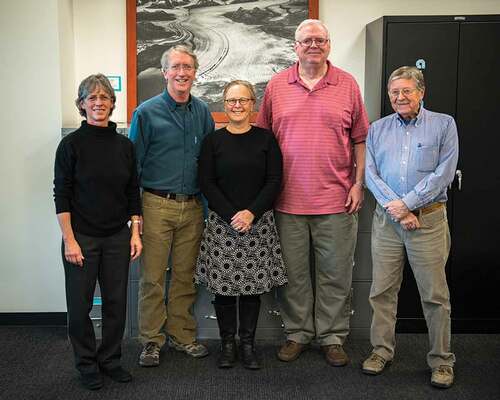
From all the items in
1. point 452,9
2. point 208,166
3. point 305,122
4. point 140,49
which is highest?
point 452,9

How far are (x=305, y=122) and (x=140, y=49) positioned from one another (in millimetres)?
1355

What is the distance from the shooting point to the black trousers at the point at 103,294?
2402mm

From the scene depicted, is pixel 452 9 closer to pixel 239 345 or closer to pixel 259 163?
pixel 259 163

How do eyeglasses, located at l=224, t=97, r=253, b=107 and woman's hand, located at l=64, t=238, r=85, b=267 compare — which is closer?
woman's hand, located at l=64, t=238, r=85, b=267

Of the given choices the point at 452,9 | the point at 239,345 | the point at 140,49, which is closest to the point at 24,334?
the point at 239,345

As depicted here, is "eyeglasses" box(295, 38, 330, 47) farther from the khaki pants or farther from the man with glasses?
the khaki pants

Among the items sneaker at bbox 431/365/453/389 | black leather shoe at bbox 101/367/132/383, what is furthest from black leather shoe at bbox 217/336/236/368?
sneaker at bbox 431/365/453/389

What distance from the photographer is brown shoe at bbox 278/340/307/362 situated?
2832 mm

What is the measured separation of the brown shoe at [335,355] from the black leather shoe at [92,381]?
1.08 meters

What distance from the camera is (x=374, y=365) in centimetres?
268

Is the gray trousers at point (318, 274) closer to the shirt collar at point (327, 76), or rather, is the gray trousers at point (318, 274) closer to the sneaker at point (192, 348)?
the sneaker at point (192, 348)

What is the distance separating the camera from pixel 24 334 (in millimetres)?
3236

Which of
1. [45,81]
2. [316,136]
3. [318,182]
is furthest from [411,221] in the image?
[45,81]

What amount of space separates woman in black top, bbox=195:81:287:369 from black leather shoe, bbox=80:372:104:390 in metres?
0.56
